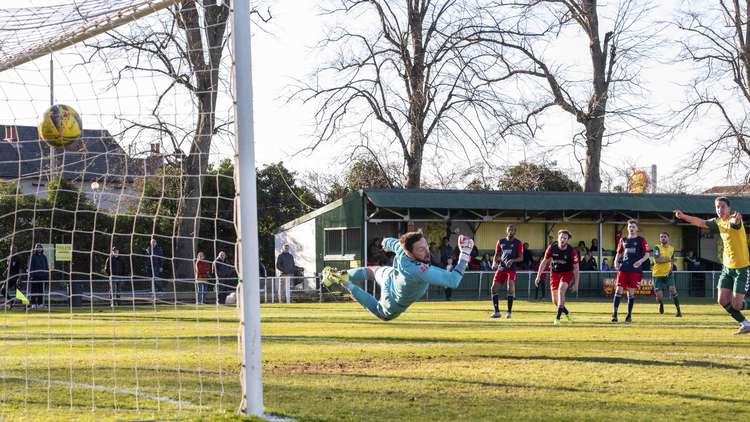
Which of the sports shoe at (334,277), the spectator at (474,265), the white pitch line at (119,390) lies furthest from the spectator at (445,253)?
the white pitch line at (119,390)

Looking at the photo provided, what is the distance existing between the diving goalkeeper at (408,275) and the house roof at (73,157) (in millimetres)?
3203

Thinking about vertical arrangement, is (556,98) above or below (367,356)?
above

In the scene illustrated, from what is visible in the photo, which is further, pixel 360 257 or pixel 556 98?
pixel 556 98

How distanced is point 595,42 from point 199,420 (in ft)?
115

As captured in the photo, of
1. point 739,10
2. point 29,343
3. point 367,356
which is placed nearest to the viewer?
point 367,356

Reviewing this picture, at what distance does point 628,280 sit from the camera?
2062 centimetres

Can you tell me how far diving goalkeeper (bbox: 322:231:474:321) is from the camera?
1154 cm

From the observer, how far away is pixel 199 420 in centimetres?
767

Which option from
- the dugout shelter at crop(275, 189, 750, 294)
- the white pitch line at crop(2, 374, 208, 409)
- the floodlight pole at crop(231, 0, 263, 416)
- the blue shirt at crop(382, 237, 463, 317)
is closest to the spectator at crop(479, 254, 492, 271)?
the dugout shelter at crop(275, 189, 750, 294)

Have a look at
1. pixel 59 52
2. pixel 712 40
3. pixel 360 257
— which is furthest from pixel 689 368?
pixel 712 40

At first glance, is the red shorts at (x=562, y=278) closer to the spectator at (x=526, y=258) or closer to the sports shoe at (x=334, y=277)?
the sports shoe at (x=334, y=277)

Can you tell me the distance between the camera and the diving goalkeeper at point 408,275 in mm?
11543

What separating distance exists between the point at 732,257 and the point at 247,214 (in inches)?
398

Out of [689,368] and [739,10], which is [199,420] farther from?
[739,10]
